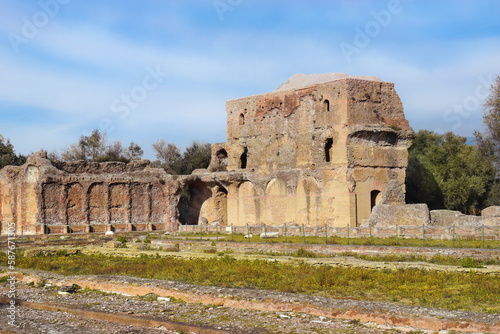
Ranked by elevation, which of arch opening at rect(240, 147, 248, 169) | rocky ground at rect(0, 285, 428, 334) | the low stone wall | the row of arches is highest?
arch opening at rect(240, 147, 248, 169)

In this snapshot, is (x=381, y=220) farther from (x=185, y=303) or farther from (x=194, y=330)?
(x=194, y=330)

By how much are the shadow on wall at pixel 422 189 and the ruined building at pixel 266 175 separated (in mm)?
8628

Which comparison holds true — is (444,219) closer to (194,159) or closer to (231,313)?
(231,313)

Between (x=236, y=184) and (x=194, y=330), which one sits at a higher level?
(x=236, y=184)

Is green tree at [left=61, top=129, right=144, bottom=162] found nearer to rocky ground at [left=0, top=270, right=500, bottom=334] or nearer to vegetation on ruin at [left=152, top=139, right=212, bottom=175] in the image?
vegetation on ruin at [left=152, top=139, right=212, bottom=175]

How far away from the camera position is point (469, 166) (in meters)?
38.3

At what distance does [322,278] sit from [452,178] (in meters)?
28.0

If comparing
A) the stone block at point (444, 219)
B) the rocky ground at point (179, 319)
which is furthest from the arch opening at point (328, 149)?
the rocky ground at point (179, 319)

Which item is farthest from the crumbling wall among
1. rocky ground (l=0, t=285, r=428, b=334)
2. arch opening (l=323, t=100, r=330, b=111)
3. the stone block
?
rocky ground (l=0, t=285, r=428, b=334)

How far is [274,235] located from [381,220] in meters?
4.88

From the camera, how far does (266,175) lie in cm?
3372

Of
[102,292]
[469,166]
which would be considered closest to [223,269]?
[102,292]

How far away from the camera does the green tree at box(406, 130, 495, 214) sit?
3809cm

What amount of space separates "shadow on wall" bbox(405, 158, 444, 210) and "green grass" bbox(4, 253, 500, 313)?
23271mm
